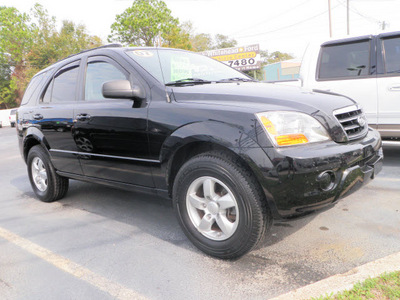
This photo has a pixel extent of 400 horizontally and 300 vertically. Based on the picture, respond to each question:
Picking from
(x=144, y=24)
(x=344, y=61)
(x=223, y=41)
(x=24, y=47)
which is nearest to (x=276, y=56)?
(x=223, y=41)

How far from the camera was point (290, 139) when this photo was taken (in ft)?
7.38

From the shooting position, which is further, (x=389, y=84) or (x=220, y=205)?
(x=389, y=84)

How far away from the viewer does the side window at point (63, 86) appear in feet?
12.7

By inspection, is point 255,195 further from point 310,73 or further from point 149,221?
point 310,73

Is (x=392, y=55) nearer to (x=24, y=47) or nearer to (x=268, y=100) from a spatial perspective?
(x=268, y=100)

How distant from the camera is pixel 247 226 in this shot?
2.32m

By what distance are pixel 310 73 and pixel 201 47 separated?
51941 mm

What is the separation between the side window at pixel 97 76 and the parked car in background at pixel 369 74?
2.90 metres

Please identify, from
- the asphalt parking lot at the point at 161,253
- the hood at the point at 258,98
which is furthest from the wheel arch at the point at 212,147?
the asphalt parking lot at the point at 161,253

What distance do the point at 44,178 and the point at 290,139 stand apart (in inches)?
138

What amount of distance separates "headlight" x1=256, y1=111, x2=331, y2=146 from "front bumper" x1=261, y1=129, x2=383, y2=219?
0.06 m

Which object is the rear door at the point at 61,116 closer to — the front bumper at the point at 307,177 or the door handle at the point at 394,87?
the front bumper at the point at 307,177

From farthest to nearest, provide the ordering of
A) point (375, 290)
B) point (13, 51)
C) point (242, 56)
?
point (13, 51)
point (242, 56)
point (375, 290)

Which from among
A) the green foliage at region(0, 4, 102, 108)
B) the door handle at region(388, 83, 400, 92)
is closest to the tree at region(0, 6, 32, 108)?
the green foliage at region(0, 4, 102, 108)
